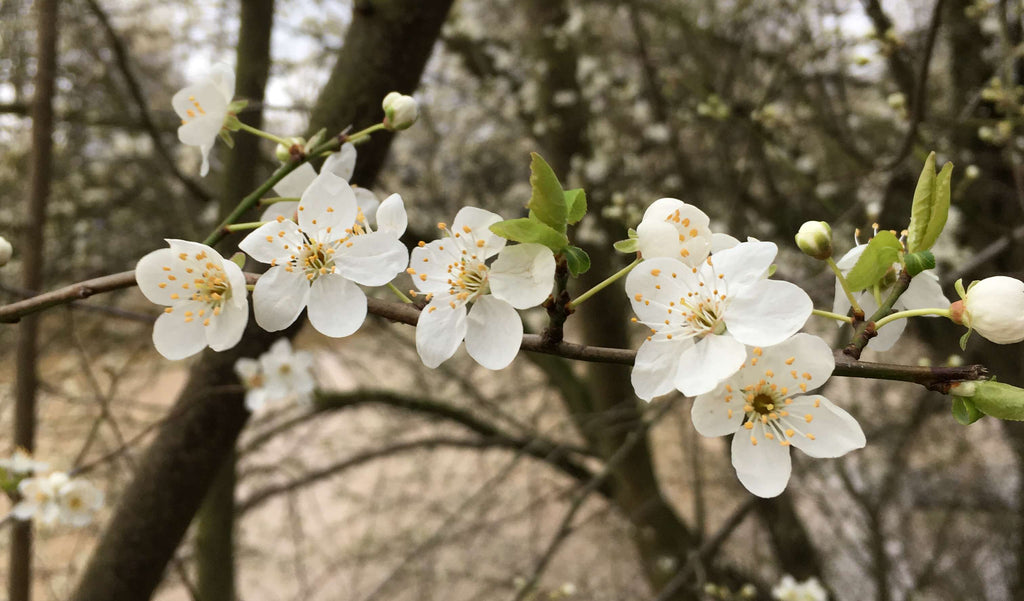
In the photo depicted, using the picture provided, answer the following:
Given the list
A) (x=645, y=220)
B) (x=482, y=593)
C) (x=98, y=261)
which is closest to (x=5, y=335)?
(x=98, y=261)

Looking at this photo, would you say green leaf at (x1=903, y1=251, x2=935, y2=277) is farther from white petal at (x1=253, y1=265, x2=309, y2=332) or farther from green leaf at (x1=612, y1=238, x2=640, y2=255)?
white petal at (x1=253, y1=265, x2=309, y2=332)

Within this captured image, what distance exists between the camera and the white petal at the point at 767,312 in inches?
19.2

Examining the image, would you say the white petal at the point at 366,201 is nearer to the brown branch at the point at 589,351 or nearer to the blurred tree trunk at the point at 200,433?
the brown branch at the point at 589,351

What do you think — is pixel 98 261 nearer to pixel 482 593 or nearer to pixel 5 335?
pixel 5 335

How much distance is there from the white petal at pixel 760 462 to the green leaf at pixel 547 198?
233 millimetres

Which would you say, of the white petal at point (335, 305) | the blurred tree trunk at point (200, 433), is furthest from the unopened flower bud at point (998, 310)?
the blurred tree trunk at point (200, 433)

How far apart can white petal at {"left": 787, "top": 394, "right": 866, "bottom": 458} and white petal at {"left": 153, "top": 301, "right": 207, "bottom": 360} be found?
505 millimetres

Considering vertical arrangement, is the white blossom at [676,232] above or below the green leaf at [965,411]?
above

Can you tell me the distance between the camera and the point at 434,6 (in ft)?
3.83

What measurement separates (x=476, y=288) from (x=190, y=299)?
253 millimetres

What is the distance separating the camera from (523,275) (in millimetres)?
532

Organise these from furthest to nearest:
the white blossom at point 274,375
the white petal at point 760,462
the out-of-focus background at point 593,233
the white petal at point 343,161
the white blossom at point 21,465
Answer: the out-of-focus background at point 593,233
the white blossom at point 274,375
the white blossom at point 21,465
the white petal at point 343,161
the white petal at point 760,462

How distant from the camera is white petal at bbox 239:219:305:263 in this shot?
23.0 inches

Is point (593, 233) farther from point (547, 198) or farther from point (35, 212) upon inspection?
point (547, 198)
